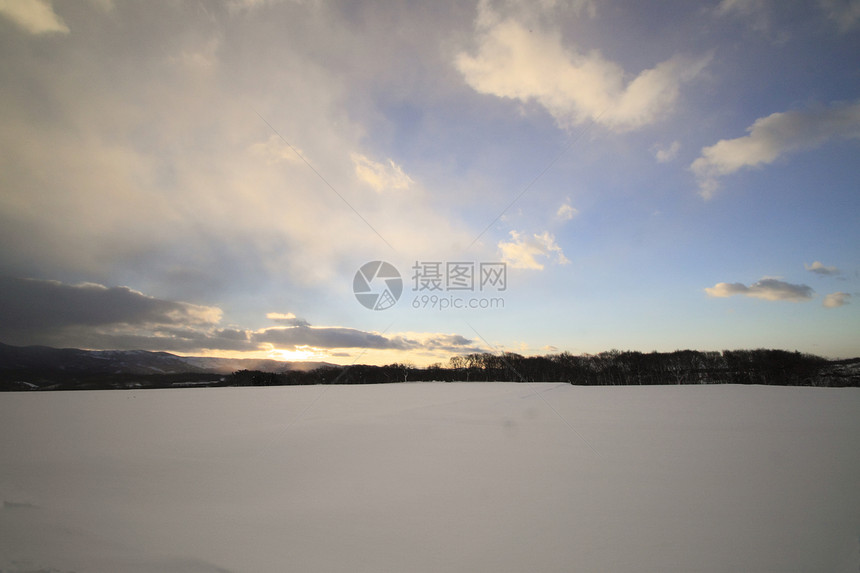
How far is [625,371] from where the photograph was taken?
5381 centimetres

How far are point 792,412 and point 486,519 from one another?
1523 cm

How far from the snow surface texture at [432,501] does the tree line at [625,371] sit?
144 feet

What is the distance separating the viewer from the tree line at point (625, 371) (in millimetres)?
41875

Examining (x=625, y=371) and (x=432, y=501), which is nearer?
(x=432, y=501)

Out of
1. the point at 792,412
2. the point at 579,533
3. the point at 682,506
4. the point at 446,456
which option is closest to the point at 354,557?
the point at 579,533

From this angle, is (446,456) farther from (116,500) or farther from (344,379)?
(344,379)

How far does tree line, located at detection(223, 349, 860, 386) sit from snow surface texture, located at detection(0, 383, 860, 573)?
43885 mm

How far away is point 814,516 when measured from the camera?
4.25 metres

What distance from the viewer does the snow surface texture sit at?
3482mm

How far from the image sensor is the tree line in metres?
41.9

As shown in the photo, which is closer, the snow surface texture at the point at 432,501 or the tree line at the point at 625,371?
the snow surface texture at the point at 432,501

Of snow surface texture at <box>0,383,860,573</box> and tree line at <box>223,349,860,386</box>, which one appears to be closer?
snow surface texture at <box>0,383,860,573</box>

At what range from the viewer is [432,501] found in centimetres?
489

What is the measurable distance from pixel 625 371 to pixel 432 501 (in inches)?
2325
